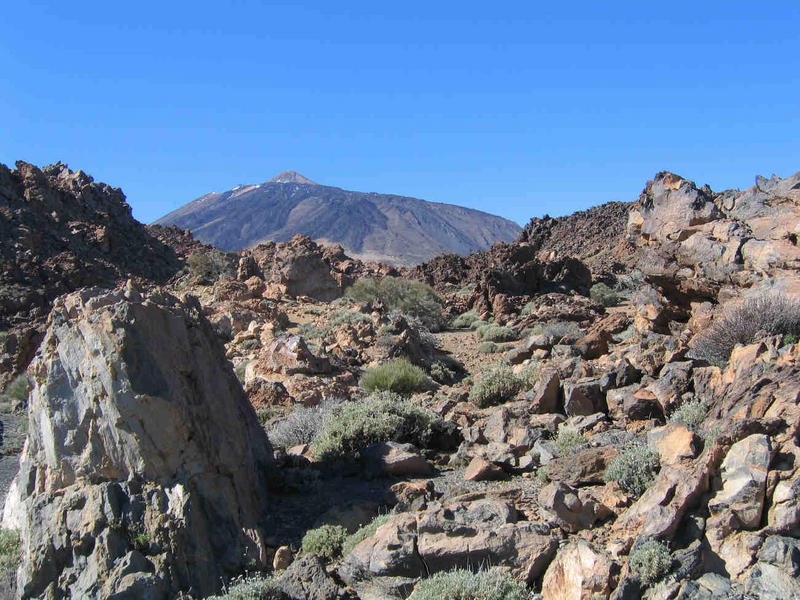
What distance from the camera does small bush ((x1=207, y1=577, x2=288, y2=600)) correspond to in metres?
4.23

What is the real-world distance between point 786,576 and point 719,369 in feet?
11.5

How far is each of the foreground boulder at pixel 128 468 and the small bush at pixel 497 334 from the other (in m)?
12.1

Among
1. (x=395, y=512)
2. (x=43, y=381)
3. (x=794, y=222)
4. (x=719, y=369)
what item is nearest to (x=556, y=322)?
(x=794, y=222)

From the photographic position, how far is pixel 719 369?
22.6 feet

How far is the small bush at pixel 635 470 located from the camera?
500 cm

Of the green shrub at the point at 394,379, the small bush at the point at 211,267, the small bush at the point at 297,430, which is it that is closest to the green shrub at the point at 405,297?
the small bush at the point at 211,267

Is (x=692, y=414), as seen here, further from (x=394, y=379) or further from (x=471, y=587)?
(x=394, y=379)

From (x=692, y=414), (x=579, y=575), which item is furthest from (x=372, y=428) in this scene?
(x=579, y=575)

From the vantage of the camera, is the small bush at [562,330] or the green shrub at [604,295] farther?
the green shrub at [604,295]

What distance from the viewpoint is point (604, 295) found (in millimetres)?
23734

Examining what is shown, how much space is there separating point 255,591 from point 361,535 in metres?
0.90

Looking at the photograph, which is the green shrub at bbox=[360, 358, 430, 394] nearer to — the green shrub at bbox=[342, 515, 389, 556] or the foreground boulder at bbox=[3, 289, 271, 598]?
the foreground boulder at bbox=[3, 289, 271, 598]

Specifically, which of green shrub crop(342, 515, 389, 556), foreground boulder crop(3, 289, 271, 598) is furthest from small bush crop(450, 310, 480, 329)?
green shrub crop(342, 515, 389, 556)

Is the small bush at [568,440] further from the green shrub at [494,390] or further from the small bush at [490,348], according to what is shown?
the small bush at [490,348]
